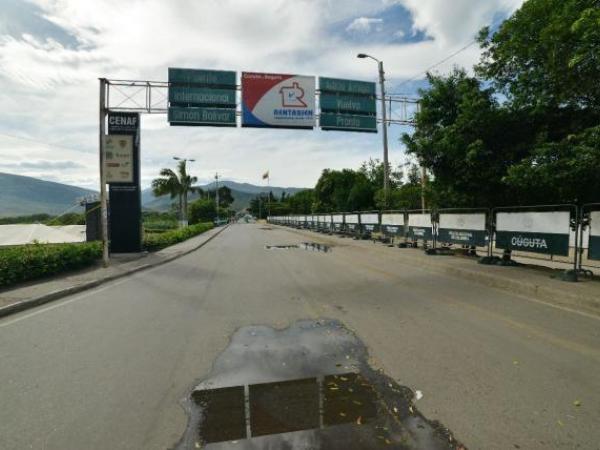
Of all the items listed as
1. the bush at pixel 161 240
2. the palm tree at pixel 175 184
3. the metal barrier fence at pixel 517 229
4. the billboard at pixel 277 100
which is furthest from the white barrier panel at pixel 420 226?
the palm tree at pixel 175 184

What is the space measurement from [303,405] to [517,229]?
858 centimetres

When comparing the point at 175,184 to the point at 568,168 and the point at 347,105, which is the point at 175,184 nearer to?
the point at 347,105

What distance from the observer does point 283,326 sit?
17.4ft

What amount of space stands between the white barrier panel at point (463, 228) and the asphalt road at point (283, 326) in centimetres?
314

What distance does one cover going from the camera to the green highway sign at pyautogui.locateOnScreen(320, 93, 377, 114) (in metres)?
17.5

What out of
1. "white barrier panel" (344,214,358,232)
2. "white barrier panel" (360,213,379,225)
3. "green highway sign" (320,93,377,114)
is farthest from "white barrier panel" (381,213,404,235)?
"green highway sign" (320,93,377,114)

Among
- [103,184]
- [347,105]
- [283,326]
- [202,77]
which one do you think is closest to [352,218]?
[347,105]

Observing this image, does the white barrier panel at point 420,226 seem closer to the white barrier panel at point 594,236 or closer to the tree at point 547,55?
the tree at point 547,55

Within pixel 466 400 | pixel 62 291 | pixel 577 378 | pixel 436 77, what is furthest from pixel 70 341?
pixel 436 77

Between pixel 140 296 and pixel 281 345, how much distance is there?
4.51 metres

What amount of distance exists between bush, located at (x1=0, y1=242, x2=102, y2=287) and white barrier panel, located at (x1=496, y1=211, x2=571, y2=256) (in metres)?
12.1

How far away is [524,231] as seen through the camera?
9.18 meters

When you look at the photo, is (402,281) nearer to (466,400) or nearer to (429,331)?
(429,331)

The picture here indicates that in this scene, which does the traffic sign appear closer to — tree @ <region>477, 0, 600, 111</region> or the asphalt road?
tree @ <region>477, 0, 600, 111</region>
